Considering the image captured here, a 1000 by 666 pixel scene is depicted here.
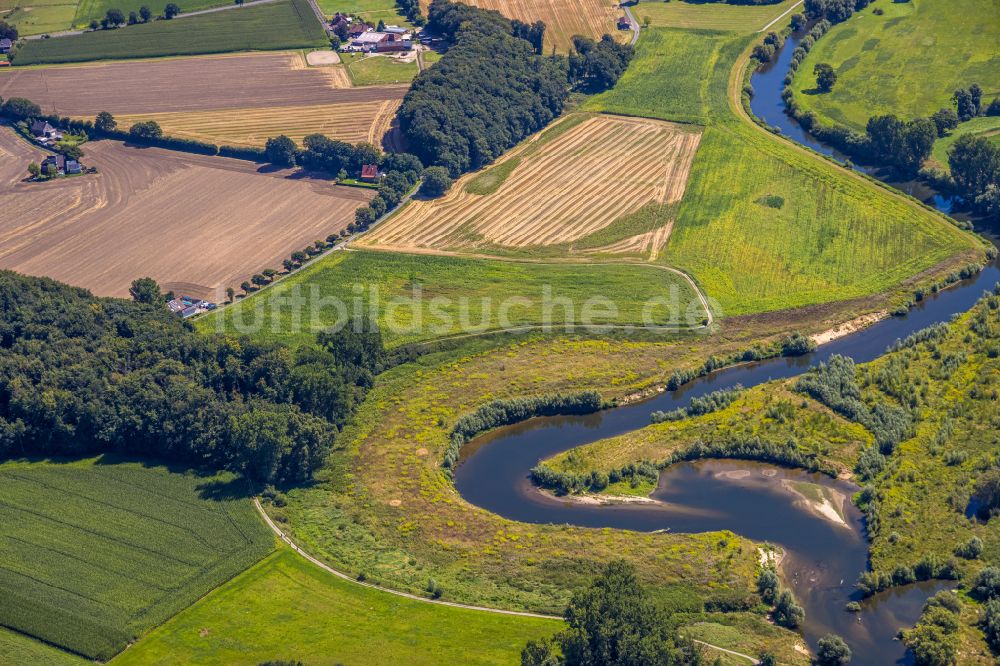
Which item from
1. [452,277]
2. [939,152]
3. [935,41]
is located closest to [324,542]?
[452,277]

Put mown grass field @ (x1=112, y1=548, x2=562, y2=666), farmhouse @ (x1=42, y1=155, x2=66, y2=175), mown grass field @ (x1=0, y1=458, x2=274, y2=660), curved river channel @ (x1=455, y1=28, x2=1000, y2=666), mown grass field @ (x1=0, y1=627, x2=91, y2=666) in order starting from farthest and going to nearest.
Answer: farmhouse @ (x1=42, y1=155, x2=66, y2=175) → mown grass field @ (x1=0, y1=458, x2=274, y2=660) → curved river channel @ (x1=455, y1=28, x2=1000, y2=666) → mown grass field @ (x1=0, y1=627, x2=91, y2=666) → mown grass field @ (x1=112, y1=548, x2=562, y2=666)

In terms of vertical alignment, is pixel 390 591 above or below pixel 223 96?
below

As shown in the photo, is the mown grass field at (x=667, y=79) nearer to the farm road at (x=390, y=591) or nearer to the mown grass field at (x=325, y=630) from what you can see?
the farm road at (x=390, y=591)

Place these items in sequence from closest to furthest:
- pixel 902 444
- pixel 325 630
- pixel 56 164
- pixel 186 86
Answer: pixel 325 630 < pixel 902 444 < pixel 56 164 < pixel 186 86

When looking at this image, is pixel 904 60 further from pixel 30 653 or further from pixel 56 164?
pixel 30 653

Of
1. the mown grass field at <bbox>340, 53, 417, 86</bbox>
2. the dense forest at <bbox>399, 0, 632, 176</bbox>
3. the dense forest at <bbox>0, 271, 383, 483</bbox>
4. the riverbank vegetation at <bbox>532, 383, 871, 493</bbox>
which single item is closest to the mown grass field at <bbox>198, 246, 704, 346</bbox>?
the dense forest at <bbox>0, 271, 383, 483</bbox>

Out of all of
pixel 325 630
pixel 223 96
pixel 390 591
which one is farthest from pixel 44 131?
pixel 325 630

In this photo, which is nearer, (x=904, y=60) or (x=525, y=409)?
(x=525, y=409)

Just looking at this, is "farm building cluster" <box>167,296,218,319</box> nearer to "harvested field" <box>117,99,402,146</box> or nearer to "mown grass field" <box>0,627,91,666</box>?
"harvested field" <box>117,99,402,146</box>
